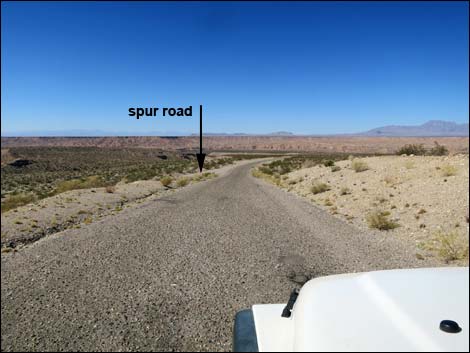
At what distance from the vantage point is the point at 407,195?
47.9ft

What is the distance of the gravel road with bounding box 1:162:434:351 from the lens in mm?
4469

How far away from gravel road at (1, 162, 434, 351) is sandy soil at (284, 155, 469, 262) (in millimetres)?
1932

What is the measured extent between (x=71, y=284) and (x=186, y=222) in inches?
220

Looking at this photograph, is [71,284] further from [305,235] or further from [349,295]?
[305,235]

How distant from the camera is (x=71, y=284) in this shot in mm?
5961

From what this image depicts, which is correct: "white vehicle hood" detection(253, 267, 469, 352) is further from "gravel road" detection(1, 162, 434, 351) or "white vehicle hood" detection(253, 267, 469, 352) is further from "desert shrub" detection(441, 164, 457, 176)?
"desert shrub" detection(441, 164, 457, 176)

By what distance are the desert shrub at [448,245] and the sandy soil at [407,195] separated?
0.20m

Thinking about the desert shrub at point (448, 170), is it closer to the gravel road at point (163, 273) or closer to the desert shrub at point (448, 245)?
the desert shrub at point (448, 245)

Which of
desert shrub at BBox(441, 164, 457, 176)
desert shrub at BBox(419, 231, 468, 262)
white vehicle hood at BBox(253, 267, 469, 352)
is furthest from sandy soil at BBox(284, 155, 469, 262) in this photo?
white vehicle hood at BBox(253, 267, 469, 352)

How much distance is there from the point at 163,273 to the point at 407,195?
11472mm

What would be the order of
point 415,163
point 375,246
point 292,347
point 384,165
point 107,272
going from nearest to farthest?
point 292,347
point 107,272
point 375,246
point 415,163
point 384,165

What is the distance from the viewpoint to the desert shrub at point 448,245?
8.11m

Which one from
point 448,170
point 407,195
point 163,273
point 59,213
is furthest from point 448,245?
point 59,213

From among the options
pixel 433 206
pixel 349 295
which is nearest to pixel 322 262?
pixel 349 295
